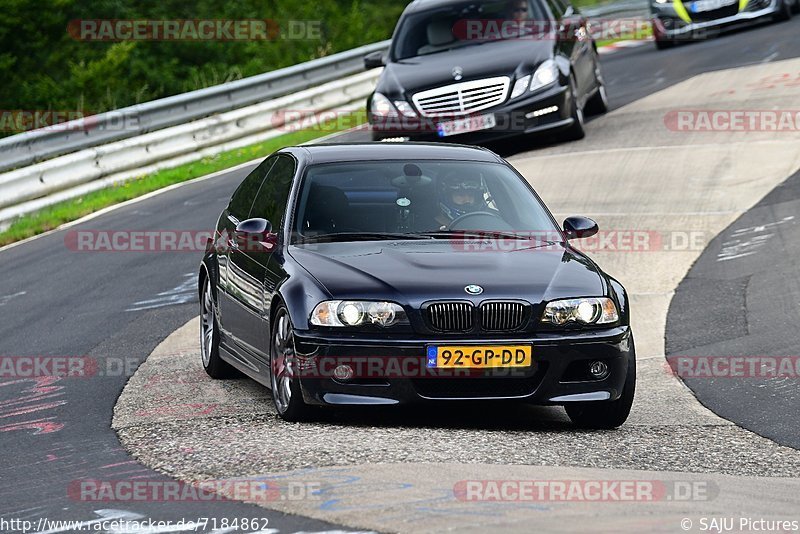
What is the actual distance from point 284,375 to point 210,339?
2.10m

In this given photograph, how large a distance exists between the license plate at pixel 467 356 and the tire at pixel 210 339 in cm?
250

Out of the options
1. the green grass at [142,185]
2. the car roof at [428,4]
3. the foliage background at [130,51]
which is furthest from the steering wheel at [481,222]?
the foliage background at [130,51]

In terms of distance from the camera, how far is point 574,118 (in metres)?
18.6

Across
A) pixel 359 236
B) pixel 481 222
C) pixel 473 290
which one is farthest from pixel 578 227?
pixel 473 290

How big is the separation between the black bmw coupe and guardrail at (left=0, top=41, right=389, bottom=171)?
8.68 metres

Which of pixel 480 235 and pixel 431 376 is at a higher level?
pixel 480 235

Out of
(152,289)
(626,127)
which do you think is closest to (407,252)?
(152,289)

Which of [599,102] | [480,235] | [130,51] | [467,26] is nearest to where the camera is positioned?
[480,235]

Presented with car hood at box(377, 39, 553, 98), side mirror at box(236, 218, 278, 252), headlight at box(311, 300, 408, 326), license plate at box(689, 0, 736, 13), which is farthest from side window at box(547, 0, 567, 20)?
headlight at box(311, 300, 408, 326)

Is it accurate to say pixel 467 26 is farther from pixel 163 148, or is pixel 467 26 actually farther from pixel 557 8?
pixel 163 148

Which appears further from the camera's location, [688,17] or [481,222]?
[688,17]

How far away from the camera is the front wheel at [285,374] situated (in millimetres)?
8078

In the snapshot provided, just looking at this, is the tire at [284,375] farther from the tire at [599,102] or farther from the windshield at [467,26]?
the tire at [599,102]

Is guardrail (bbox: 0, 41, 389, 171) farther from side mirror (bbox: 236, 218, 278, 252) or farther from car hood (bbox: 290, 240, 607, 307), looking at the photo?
car hood (bbox: 290, 240, 607, 307)
